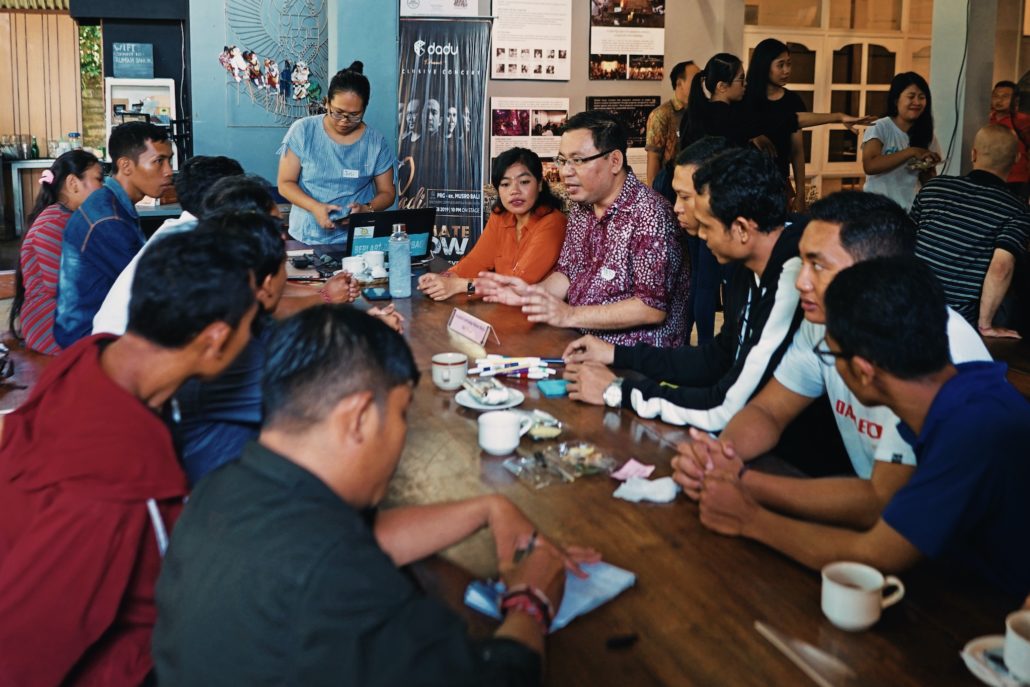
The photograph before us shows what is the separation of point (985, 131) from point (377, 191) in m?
2.80

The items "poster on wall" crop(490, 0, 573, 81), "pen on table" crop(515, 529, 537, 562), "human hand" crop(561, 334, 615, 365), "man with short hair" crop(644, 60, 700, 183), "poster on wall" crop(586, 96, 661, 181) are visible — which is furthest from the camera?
"poster on wall" crop(586, 96, 661, 181)

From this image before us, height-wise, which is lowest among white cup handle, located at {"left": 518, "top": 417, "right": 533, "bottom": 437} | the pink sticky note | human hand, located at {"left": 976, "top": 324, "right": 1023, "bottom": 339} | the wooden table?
the wooden table

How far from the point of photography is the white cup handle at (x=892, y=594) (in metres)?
1.29

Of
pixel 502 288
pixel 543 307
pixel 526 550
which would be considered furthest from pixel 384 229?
pixel 526 550

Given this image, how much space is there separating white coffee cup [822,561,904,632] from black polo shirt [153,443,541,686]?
45 cm

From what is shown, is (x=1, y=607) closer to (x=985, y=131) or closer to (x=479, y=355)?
(x=479, y=355)

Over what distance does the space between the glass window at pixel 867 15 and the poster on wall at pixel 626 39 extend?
2624 mm

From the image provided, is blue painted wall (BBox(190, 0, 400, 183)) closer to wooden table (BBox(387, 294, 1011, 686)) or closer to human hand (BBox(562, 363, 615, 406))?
human hand (BBox(562, 363, 615, 406))

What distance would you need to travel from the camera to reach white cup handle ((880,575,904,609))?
129 centimetres

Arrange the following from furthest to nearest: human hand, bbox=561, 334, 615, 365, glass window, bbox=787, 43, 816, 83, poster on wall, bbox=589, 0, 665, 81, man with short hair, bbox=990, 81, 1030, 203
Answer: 1. glass window, bbox=787, 43, 816, 83
2. poster on wall, bbox=589, 0, 665, 81
3. man with short hair, bbox=990, 81, 1030, 203
4. human hand, bbox=561, 334, 615, 365

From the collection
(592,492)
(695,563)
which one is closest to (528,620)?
A: (695,563)

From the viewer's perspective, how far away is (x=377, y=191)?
486cm

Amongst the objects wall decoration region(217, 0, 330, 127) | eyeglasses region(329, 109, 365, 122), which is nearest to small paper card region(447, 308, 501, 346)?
eyeglasses region(329, 109, 365, 122)

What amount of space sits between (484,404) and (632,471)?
0.49 meters
